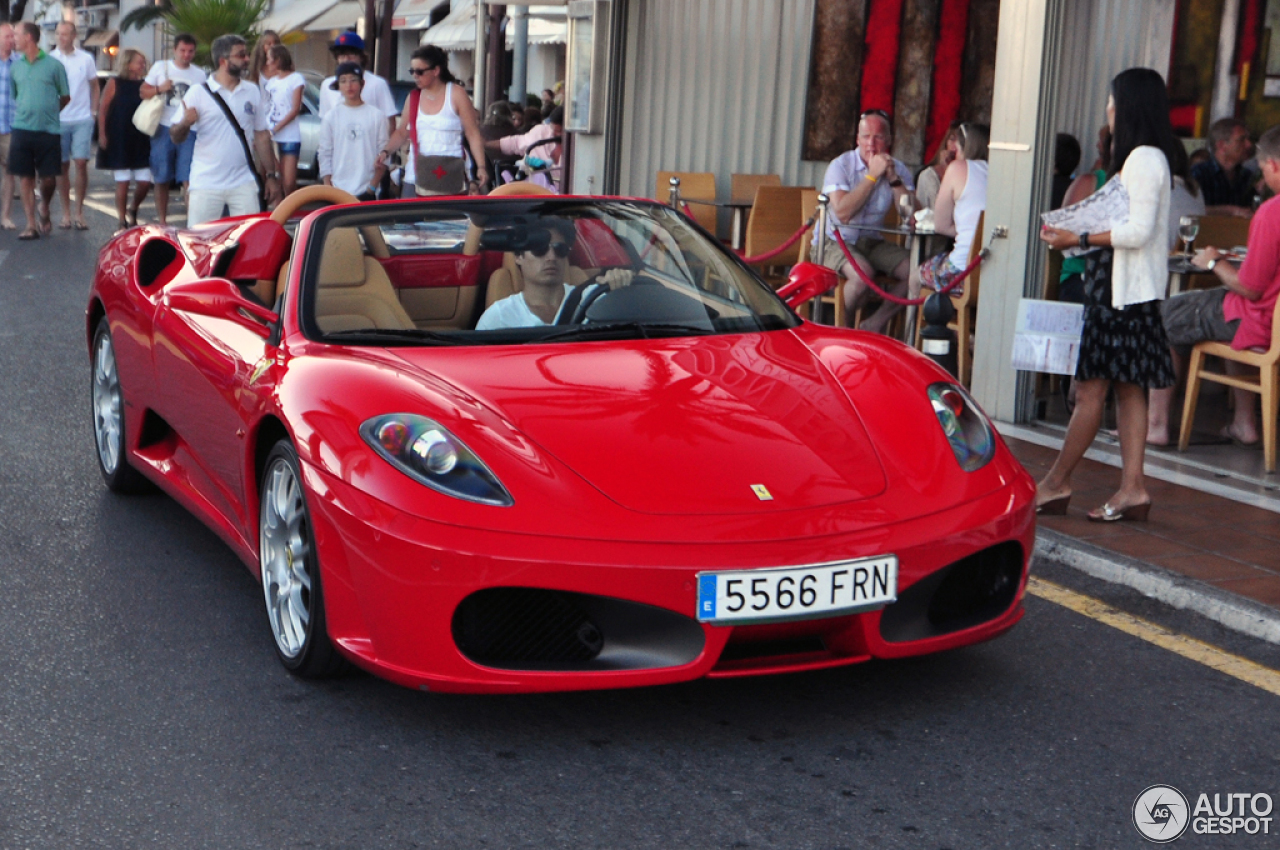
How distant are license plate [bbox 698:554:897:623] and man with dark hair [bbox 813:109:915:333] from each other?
615 centimetres

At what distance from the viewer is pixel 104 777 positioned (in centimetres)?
343

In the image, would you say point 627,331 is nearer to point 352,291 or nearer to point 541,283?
point 541,283

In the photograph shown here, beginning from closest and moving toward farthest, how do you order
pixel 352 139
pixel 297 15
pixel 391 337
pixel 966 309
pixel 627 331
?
pixel 391 337 < pixel 627 331 < pixel 966 309 < pixel 352 139 < pixel 297 15

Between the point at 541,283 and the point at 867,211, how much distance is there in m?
5.65

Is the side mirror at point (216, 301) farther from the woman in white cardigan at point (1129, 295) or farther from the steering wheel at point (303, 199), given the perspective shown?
the woman in white cardigan at point (1129, 295)

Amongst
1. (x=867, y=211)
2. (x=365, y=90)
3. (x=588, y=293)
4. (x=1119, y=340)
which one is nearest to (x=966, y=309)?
(x=867, y=211)

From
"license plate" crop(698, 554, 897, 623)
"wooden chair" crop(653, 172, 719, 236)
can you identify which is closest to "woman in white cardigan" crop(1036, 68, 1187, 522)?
"license plate" crop(698, 554, 897, 623)

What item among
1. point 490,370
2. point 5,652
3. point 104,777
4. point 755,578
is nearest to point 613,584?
point 755,578

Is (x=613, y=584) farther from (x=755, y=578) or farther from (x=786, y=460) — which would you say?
(x=786, y=460)

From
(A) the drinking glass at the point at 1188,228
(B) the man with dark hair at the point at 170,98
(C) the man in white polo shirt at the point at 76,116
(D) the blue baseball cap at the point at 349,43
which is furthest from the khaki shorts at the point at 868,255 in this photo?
(C) the man in white polo shirt at the point at 76,116

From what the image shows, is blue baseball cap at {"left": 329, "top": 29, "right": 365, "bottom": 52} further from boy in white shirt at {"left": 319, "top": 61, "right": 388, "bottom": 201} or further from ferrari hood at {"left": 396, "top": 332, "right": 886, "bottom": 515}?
ferrari hood at {"left": 396, "top": 332, "right": 886, "bottom": 515}

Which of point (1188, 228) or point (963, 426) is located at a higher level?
point (1188, 228)

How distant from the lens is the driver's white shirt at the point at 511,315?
4.52m

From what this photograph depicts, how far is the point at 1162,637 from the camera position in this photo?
4.61 metres
